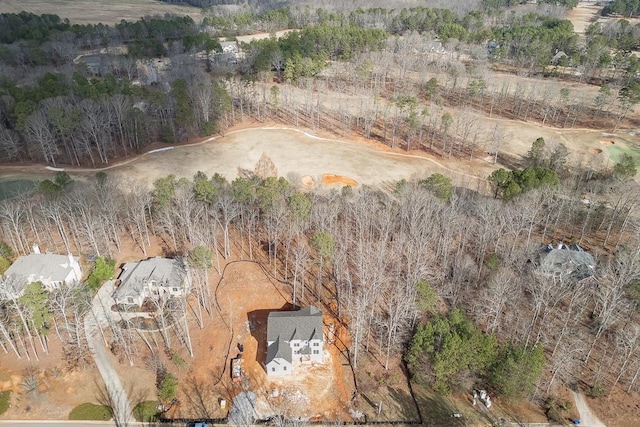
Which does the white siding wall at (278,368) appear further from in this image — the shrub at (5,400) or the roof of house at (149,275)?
the shrub at (5,400)

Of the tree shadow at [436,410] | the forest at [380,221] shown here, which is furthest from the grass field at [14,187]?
the tree shadow at [436,410]

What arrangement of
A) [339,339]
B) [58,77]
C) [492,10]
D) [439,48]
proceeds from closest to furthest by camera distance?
[339,339] < [58,77] < [439,48] < [492,10]

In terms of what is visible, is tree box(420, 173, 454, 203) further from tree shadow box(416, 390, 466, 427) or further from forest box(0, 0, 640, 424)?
tree shadow box(416, 390, 466, 427)

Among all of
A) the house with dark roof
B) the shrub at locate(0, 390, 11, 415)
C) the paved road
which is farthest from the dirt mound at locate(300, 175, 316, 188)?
the shrub at locate(0, 390, 11, 415)

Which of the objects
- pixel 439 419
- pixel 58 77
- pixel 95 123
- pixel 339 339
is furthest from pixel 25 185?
pixel 439 419

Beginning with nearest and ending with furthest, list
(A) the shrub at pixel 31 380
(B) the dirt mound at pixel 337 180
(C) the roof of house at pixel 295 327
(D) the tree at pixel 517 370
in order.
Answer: (D) the tree at pixel 517 370 → (A) the shrub at pixel 31 380 → (C) the roof of house at pixel 295 327 → (B) the dirt mound at pixel 337 180

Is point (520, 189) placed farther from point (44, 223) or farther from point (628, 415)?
point (44, 223)
